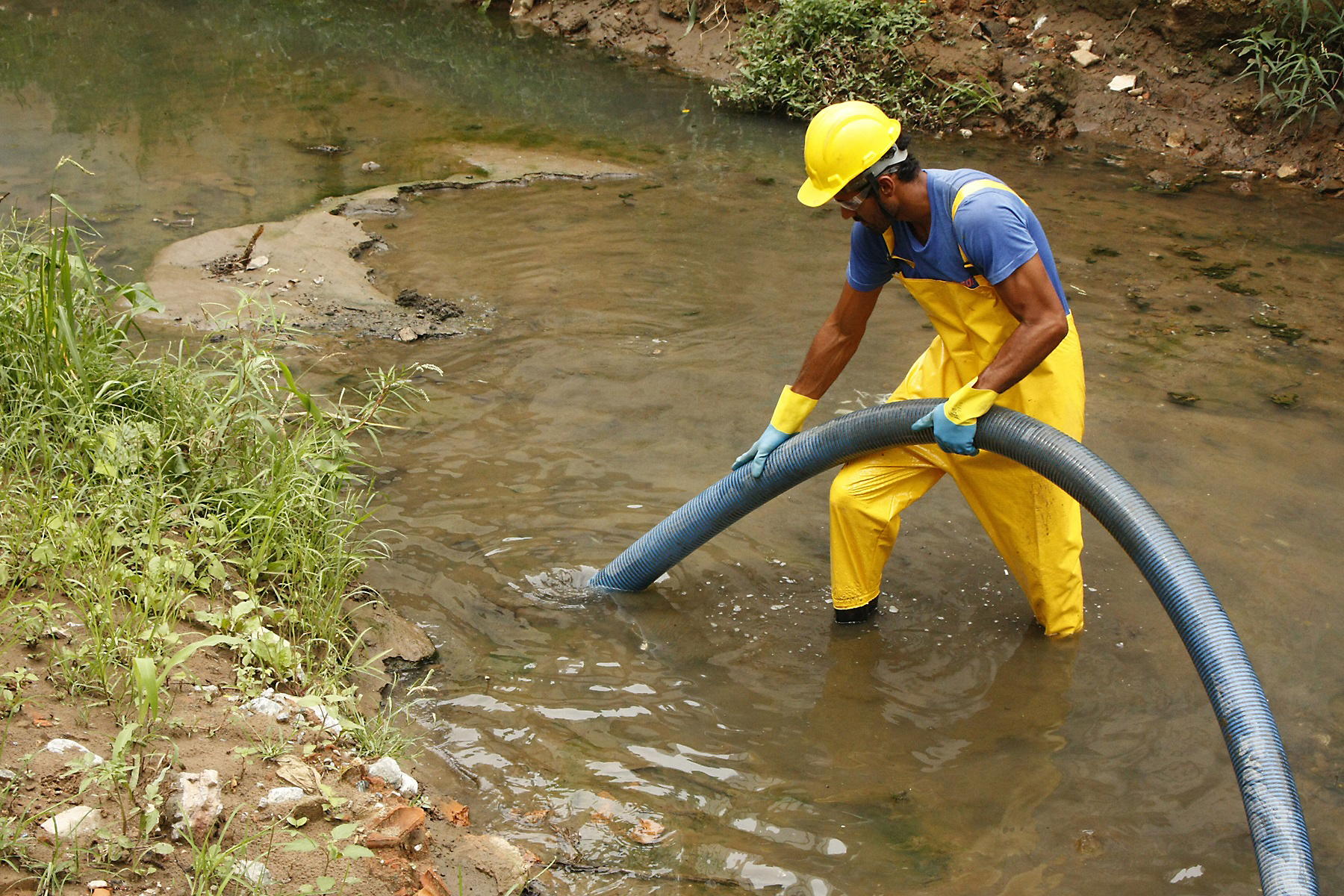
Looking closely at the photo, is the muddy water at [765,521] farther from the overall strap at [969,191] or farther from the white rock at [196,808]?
the overall strap at [969,191]

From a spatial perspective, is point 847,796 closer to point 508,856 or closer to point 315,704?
point 508,856

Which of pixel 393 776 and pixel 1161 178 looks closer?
pixel 393 776

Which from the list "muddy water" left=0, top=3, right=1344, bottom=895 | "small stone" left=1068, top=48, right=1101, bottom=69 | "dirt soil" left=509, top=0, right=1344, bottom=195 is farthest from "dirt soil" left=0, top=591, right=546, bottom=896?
"small stone" left=1068, top=48, right=1101, bottom=69

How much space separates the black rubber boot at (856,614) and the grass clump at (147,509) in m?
1.50

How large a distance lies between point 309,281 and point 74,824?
12.5 feet

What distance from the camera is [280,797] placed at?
2.27m

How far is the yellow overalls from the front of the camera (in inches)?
120

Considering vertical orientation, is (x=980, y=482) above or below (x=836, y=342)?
below

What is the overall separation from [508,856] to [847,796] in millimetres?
895

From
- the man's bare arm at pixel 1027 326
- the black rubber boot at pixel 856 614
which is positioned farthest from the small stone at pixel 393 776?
the man's bare arm at pixel 1027 326

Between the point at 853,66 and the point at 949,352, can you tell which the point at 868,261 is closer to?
the point at 949,352

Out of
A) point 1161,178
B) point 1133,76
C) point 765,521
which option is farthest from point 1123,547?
point 1133,76

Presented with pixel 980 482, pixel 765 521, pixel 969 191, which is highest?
pixel 969 191

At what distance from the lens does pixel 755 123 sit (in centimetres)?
873
